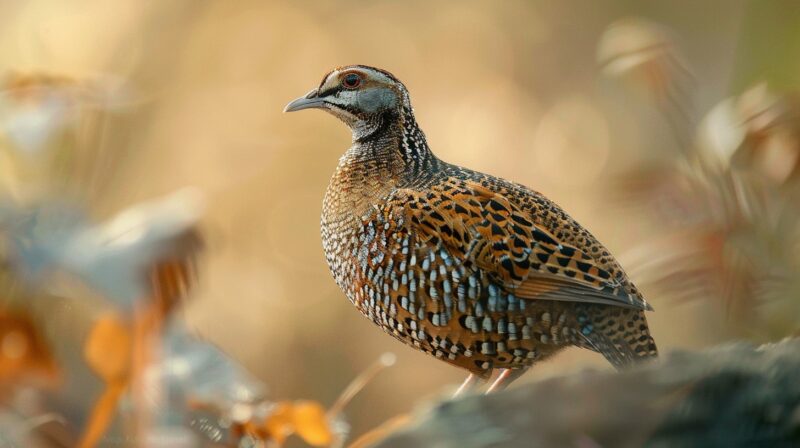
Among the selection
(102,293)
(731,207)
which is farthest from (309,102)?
(102,293)

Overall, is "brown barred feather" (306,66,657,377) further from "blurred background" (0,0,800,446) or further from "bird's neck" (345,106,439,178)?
"blurred background" (0,0,800,446)

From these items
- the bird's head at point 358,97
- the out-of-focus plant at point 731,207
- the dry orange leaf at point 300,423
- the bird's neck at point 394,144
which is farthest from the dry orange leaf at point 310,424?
the bird's head at point 358,97

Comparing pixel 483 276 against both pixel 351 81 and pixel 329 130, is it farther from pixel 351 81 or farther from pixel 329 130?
pixel 329 130

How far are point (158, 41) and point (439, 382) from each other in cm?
400

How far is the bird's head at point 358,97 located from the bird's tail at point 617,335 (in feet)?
4.59

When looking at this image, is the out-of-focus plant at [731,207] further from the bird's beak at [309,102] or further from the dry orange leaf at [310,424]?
the bird's beak at [309,102]

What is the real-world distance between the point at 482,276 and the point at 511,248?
0.52ft

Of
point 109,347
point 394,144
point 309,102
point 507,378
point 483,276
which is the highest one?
point 309,102

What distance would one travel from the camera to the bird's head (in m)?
4.43

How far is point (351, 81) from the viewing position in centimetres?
443

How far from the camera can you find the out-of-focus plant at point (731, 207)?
9.12 ft

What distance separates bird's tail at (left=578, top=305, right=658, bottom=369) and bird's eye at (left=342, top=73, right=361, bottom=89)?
149cm

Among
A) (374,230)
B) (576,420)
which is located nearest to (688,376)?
(576,420)

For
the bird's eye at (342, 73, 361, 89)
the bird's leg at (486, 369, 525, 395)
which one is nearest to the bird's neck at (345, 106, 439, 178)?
the bird's eye at (342, 73, 361, 89)
